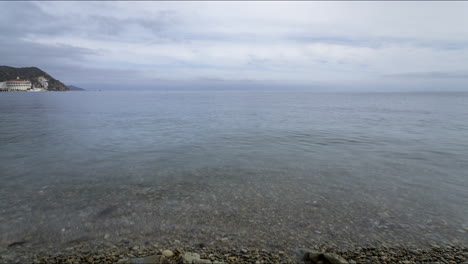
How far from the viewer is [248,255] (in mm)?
6016

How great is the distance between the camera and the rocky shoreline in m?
5.71

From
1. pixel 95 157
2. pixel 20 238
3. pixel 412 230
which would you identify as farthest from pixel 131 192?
pixel 412 230

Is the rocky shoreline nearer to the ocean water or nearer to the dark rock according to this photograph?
the ocean water

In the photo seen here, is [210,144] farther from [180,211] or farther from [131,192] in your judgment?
[180,211]

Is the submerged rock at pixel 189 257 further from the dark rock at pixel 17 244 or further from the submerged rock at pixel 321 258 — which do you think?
the dark rock at pixel 17 244

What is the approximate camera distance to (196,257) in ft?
19.1

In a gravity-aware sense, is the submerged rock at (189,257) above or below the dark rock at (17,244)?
above

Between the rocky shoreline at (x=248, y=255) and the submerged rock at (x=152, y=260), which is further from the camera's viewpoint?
the rocky shoreline at (x=248, y=255)

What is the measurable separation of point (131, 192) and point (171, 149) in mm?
7937

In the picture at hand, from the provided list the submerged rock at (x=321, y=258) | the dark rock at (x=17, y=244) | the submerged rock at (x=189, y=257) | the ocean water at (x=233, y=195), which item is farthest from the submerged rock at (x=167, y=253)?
the dark rock at (x=17, y=244)

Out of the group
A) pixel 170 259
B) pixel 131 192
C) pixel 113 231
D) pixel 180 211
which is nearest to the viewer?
pixel 170 259

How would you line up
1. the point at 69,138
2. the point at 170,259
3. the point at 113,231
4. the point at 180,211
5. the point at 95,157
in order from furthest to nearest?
the point at 69,138
the point at 95,157
the point at 180,211
the point at 113,231
the point at 170,259

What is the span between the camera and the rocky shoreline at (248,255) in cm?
571

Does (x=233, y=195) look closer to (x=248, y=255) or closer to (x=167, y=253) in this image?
(x=248, y=255)
